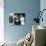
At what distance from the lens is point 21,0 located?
18.5ft

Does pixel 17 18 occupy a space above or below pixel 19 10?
below

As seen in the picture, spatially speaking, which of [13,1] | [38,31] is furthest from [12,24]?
[38,31]

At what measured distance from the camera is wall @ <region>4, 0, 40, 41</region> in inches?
221

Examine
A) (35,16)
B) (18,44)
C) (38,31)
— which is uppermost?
(35,16)

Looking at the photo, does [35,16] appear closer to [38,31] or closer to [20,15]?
[20,15]

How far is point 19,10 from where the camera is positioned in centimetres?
566

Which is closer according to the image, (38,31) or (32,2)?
(38,31)

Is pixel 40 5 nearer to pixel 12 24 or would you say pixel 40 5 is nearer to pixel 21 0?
pixel 21 0

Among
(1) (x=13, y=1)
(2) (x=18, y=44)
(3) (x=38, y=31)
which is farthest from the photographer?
(1) (x=13, y=1)

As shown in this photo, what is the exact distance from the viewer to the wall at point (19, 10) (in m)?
5.62

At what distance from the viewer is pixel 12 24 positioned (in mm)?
5676

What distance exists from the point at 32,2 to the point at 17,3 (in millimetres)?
613

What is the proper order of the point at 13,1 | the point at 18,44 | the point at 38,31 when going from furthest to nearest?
the point at 13,1
the point at 18,44
the point at 38,31

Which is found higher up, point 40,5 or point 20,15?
point 40,5
